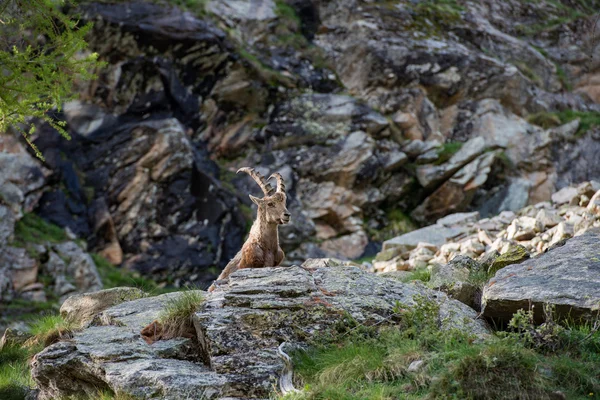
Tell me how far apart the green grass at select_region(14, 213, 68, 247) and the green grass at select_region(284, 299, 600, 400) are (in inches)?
467

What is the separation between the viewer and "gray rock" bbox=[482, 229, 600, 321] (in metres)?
6.13

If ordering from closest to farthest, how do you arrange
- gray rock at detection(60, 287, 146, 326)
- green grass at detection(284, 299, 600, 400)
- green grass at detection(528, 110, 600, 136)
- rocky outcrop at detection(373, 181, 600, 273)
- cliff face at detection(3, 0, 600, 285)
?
green grass at detection(284, 299, 600, 400) < gray rock at detection(60, 287, 146, 326) < rocky outcrop at detection(373, 181, 600, 273) < cliff face at detection(3, 0, 600, 285) < green grass at detection(528, 110, 600, 136)

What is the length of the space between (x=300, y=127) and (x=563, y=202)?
29.3ft

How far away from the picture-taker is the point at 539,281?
21.6ft

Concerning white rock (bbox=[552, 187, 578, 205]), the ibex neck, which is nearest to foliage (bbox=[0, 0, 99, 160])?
the ibex neck

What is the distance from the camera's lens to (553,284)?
254 inches

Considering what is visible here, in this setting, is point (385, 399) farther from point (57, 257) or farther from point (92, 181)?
point (92, 181)

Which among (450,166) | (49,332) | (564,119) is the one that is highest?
(49,332)

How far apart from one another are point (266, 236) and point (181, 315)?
2.87 metres

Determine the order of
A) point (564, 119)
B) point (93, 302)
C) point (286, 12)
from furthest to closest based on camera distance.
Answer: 1. point (286, 12)
2. point (564, 119)
3. point (93, 302)

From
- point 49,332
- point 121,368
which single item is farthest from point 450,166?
A: point 121,368

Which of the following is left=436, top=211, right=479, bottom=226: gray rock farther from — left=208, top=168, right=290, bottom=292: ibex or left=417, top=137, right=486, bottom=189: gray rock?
left=208, top=168, right=290, bottom=292: ibex

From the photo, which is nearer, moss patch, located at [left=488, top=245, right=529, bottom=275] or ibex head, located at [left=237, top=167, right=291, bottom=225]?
moss patch, located at [left=488, top=245, right=529, bottom=275]

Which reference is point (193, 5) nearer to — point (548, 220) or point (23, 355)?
point (548, 220)
